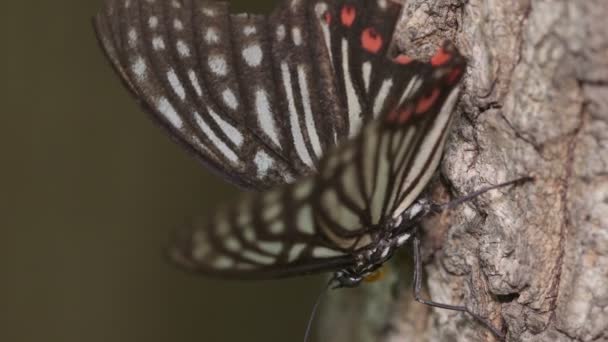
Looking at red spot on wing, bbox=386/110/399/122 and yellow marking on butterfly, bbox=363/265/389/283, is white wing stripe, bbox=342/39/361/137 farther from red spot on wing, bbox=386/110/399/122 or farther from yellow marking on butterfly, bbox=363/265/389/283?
yellow marking on butterfly, bbox=363/265/389/283

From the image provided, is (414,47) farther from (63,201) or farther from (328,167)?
(63,201)

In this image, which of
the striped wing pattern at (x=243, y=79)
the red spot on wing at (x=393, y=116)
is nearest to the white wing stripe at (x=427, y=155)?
the red spot on wing at (x=393, y=116)

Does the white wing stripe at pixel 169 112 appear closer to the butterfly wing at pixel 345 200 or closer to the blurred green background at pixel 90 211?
the butterfly wing at pixel 345 200

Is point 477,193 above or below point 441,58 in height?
below

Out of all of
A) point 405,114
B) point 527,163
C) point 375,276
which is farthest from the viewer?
point 375,276

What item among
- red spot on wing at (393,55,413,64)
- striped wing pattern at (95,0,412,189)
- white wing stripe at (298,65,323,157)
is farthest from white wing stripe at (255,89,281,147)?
red spot on wing at (393,55,413,64)

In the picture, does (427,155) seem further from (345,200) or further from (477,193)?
(345,200)

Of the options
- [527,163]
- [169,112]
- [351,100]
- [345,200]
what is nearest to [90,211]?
[169,112]
